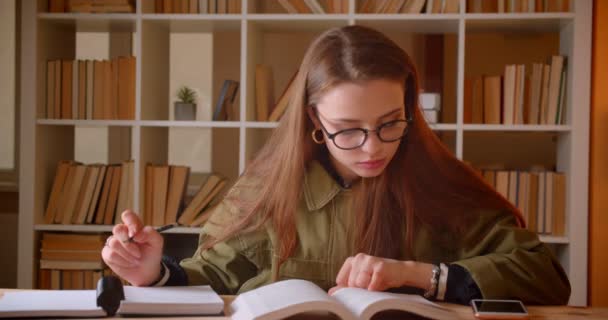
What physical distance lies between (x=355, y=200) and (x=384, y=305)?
0.58 m

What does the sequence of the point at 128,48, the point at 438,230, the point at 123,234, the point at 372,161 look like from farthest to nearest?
the point at 128,48
the point at 438,230
the point at 372,161
the point at 123,234

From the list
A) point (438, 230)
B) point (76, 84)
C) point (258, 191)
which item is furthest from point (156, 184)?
point (438, 230)

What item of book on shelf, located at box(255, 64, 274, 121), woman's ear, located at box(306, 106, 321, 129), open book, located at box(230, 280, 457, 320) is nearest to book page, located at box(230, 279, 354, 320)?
open book, located at box(230, 280, 457, 320)

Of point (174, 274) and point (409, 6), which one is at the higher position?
point (409, 6)

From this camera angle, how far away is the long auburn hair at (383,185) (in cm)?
170

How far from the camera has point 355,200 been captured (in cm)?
176

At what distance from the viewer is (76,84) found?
3246mm

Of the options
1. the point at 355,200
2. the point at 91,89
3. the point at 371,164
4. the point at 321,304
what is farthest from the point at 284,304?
the point at 91,89

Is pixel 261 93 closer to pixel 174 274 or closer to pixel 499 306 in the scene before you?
pixel 174 274

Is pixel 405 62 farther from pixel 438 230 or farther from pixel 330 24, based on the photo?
pixel 330 24

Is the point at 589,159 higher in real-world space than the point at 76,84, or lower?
lower

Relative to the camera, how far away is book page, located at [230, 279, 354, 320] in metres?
1.17

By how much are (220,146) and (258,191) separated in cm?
217

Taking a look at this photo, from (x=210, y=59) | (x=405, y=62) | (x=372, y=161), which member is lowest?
(x=372, y=161)
